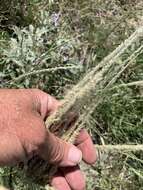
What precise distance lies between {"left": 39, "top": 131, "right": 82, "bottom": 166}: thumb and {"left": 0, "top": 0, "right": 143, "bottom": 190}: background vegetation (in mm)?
546

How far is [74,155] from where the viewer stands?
62.8 inches

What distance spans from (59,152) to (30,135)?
0.15 metres

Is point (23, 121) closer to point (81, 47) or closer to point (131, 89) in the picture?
point (131, 89)

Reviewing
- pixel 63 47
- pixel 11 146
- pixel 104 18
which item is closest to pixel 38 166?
pixel 11 146

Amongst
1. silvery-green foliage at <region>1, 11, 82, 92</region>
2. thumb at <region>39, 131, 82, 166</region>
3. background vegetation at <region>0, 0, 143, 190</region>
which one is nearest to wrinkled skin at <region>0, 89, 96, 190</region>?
thumb at <region>39, 131, 82, 166</region>

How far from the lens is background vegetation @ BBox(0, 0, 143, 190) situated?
229cm

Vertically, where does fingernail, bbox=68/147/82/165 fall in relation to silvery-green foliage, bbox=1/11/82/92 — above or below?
below

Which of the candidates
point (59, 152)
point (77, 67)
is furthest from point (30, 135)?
point (77, 67)

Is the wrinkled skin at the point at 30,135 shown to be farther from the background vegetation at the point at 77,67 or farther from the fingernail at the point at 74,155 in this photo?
the background vegetation at the point at 77,67

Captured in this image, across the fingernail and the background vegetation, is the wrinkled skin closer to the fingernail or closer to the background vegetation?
the fingernail

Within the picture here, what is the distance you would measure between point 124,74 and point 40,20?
474 millimetres

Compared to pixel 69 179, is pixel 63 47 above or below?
above

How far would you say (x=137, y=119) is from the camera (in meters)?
2.44

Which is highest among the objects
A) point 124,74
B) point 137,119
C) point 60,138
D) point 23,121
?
point 23,121
